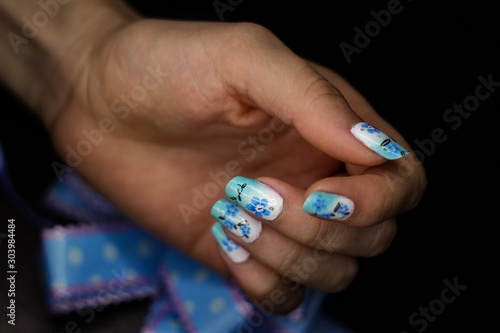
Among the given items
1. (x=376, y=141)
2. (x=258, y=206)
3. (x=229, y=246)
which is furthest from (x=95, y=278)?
(x=376, y=141)

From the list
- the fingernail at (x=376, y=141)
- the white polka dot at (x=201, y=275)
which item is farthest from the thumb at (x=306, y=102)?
the white polka dot at (x=201, y=275)

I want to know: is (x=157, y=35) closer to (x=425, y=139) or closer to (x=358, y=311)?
(x=425, y=139)

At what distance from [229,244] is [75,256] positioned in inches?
11.6

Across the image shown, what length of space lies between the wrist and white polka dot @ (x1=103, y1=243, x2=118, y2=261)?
0.25 metres

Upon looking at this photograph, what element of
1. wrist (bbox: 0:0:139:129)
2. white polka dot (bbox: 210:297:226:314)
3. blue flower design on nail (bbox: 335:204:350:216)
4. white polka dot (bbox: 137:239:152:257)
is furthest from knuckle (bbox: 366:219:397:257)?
wrist (bbox: 0:0:139:129)

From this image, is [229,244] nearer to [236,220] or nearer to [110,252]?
[236,220]

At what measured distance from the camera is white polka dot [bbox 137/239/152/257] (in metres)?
0.87

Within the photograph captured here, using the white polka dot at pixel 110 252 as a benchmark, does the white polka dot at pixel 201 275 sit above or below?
above

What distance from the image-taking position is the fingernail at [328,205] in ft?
1.80

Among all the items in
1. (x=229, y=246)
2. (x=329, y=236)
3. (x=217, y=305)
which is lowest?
(x=217, y=305)

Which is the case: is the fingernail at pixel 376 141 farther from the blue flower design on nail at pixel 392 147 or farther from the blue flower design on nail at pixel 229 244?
the blue flower design on nail at pixel 229 244

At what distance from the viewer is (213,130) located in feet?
2.36

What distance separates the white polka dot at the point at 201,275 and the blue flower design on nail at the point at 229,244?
0.16 metres

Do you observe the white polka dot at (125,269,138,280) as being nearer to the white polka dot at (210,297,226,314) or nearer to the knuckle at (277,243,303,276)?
the white polka dot at (210,297,226,314)
